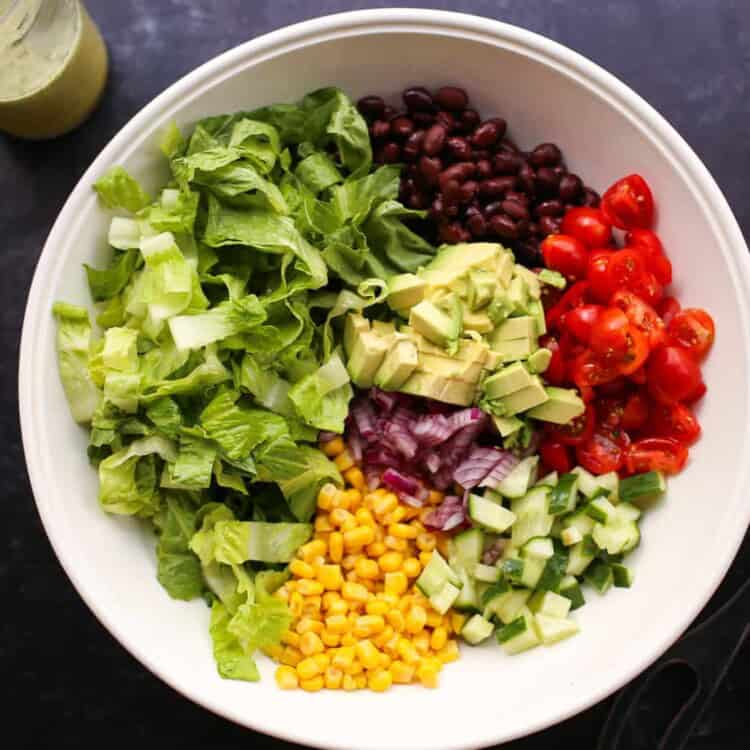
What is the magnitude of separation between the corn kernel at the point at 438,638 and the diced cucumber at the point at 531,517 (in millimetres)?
313

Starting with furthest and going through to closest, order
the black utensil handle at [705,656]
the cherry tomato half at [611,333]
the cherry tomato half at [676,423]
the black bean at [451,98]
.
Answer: the black utensil handle at [705,656]
the black bean at [451,98]
the cherry tomato half at [676,423]
the cherry tomato half at [611,333]

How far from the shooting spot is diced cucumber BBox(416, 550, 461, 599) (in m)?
2.34

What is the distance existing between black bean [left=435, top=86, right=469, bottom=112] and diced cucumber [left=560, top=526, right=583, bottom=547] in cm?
121

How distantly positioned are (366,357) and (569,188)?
0.75 m

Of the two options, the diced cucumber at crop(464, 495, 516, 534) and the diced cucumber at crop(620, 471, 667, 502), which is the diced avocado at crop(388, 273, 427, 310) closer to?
the diced cucumber at crop(464, 495, 516, 534)

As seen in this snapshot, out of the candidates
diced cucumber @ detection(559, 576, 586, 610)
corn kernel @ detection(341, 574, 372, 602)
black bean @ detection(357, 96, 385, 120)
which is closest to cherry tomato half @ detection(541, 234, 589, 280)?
black bean @ detection(357, 96, 385, 120)

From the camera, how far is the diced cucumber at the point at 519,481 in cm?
234

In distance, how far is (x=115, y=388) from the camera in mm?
2164

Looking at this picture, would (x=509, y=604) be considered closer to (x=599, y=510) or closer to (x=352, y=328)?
(x=599, y=510)

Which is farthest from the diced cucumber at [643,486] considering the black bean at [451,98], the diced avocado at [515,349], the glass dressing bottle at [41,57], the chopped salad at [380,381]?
the glass dressing bottle at [41,57]

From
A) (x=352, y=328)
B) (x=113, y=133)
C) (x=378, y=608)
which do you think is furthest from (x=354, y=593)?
(x=113, y=133)

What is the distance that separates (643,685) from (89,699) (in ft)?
5.82

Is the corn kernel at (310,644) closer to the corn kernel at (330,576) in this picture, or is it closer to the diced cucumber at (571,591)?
the corn kernel at (330,576)

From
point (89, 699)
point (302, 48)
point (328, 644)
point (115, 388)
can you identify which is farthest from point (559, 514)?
point (89, 699)
